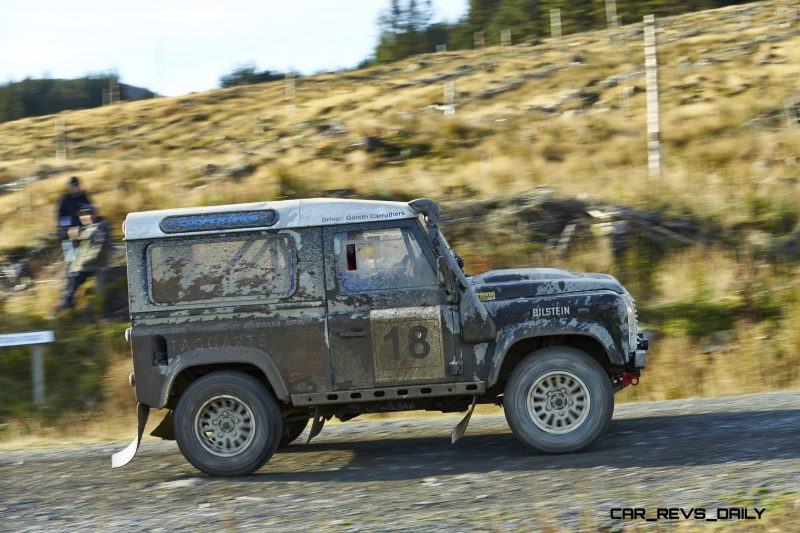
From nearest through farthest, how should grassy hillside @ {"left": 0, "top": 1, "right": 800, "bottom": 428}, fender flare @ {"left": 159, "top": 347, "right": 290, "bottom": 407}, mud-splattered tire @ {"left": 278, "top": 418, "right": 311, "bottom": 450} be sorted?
fender flare @ {"left": 159, "top": 347, "right": 290, "bottom": 407} → mud-splattered tire @ {"left": 278, "top": 418, "right": 311, "bottom": 450} → grassy hillside @ {"left": 0, "top": 1, "right": 800, "bottom": 428}

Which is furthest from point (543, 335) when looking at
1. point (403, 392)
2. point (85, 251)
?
point (85, 251)

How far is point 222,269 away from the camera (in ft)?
24.7

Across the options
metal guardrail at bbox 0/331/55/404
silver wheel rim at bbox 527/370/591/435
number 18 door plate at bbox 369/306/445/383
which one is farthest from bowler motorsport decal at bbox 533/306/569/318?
metal guardrail at bbox 0/331/55/404

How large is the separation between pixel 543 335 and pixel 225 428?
2700 millimetres

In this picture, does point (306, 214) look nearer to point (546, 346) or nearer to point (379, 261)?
point (379, 261)

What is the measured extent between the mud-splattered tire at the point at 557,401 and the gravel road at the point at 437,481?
0.18m

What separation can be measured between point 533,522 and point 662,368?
714 cm

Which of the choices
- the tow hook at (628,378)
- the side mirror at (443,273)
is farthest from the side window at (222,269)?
the tow hook at (628,378)

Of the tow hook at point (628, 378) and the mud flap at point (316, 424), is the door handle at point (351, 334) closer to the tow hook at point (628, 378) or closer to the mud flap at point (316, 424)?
the mud flap at point (316, 424)

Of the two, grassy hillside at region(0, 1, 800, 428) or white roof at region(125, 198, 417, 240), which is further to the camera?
grassy hillside at region(0, 1, 800, 428)

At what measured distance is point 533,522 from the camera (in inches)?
224

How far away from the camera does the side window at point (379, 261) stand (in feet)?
24.5

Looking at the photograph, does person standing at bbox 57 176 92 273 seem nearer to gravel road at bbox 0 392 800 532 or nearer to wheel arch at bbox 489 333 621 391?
gravel road at bbox 0 392 800 532

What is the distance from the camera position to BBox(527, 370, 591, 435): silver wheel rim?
24.1 ft
